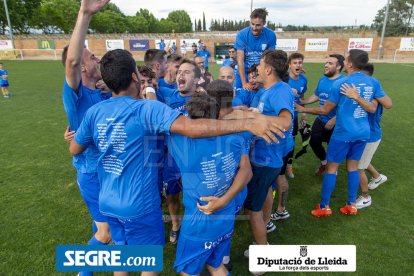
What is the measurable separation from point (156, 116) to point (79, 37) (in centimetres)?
91

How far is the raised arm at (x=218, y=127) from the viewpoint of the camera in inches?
65.9

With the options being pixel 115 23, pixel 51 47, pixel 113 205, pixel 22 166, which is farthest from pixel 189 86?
pixel 115 23

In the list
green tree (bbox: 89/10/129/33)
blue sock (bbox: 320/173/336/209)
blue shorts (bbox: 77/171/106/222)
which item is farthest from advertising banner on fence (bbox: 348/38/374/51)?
green tree (bbox: 89/10/129/33)

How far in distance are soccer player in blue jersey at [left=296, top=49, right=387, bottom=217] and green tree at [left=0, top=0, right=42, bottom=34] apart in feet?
191

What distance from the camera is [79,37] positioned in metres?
1.96

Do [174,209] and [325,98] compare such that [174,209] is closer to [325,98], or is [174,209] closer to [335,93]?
[335,93]

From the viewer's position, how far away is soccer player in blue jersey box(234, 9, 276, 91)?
4.70m

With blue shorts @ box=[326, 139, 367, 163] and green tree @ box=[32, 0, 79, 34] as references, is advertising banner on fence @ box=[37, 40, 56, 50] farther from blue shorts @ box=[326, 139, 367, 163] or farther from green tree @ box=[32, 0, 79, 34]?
blue shorts @ box=[326, 139, 367, 163]

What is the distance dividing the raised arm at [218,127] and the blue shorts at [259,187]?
133 cm

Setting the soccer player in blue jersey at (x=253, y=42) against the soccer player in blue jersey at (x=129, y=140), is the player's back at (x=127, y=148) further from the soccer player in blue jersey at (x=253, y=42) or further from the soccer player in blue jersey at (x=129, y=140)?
the soccer player in blue jersey at (x=253, y=42)

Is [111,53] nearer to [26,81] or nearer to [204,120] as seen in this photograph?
[204,120]

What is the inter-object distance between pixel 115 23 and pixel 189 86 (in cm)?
8770

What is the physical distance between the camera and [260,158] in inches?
119

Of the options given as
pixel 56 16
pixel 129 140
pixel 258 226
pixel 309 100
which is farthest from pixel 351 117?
pixel 56 16
